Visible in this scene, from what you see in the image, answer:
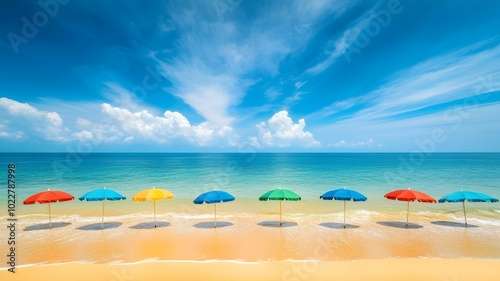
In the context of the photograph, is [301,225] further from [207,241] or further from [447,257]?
[447,257]

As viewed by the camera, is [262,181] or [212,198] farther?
[262,181]

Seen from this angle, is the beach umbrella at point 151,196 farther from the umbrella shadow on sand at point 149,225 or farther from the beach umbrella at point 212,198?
the umbrella shadow on sand at point 149,225

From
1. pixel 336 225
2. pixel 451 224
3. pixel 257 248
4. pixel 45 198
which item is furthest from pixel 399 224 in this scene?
pixel 45 198

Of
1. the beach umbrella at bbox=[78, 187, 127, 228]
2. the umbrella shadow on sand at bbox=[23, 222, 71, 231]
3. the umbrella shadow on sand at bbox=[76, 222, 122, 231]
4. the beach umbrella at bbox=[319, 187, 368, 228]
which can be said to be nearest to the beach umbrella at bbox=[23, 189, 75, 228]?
the beach umbrella at bbox=[78, 187, 127, 228]

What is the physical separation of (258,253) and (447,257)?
23.7 ft

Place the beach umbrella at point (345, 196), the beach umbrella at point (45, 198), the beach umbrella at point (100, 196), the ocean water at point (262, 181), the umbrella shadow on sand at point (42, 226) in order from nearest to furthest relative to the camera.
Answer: the beach umbrella at point (45, 198) → the beach umbrella at point (100, 196) → the beach umbrella at point (345, 196) → the umbrella shadow on sand at point (42, 226) → the ocean water at point (262, 181)

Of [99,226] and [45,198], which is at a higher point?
[45,198]

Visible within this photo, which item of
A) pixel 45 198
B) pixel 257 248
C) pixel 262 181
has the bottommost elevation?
pixel 262 181

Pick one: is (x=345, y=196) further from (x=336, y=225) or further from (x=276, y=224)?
(x=276, y=224)

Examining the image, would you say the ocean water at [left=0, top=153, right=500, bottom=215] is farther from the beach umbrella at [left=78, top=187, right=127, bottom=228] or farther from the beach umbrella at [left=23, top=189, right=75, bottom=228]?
the beach umbrella at [left=78, top=187, right=127, bottom=228]

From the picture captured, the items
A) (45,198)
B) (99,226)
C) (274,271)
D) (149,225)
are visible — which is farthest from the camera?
(149,225)

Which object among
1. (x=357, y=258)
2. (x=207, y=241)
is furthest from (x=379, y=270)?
(x=207, y=241)

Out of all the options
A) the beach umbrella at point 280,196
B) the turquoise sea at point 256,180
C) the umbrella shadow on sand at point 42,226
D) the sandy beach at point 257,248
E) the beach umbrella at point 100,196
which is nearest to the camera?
the sandy beach at point 257,248

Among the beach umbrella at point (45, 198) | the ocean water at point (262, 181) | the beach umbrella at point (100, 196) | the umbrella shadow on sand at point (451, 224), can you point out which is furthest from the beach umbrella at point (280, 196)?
the beach umbrella at point (45, 198)
